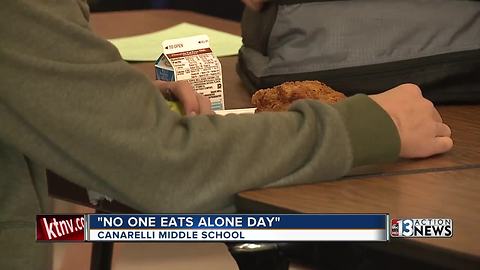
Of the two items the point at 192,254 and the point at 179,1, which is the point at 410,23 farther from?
the point at 179,1

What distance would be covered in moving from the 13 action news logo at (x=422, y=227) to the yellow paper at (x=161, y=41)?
0.82m

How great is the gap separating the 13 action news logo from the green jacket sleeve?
0.42 ft

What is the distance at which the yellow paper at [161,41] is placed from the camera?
62.0 inches

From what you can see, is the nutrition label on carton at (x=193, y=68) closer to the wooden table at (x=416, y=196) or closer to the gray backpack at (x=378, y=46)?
the gray backpack at (x=378, y=46)

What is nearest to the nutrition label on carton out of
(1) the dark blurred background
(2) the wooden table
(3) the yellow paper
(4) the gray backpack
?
(4) the gray backpack

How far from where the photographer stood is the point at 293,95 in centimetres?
106

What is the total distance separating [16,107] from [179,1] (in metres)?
2.22

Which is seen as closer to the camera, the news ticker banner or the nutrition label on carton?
the news ticker banner

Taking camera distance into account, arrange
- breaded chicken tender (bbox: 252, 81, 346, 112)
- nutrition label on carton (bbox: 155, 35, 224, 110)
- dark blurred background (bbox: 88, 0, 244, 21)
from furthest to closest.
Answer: dark blurred background (bbox: 88, 0, 244, 21) < nutrition label on carton (bbox: 155, 35, 224, 110) < breaded chicken tender (bbox: 252, 81, 346, 112)

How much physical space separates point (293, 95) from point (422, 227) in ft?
1.06

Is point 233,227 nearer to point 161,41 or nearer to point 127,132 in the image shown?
point 127,132

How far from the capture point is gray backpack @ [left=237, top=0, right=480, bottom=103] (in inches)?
45.9

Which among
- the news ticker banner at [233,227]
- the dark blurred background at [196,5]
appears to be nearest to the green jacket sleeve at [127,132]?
the news ticker banner at [233,227]

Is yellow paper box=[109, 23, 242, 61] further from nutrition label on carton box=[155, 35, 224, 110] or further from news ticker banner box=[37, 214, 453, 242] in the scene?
news ticker banner box=[37, 214, 453, 242]
